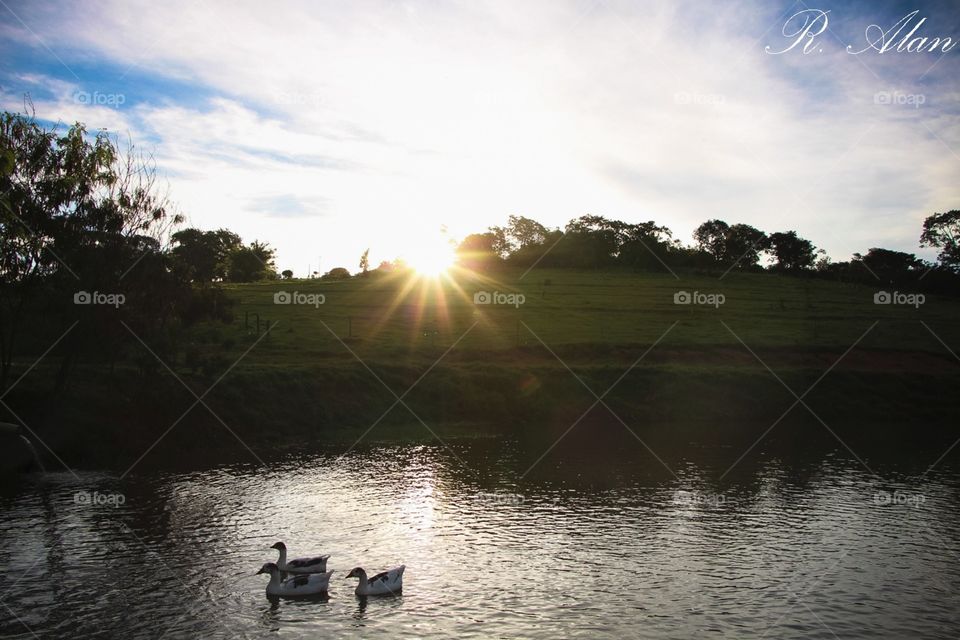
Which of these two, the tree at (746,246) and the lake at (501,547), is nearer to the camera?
the lake at (501,547)

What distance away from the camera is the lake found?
2203cm

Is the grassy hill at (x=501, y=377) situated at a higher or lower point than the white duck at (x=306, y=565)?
higher

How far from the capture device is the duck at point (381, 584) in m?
23.6

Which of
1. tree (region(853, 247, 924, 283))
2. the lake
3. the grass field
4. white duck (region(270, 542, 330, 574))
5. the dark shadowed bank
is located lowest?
the lake

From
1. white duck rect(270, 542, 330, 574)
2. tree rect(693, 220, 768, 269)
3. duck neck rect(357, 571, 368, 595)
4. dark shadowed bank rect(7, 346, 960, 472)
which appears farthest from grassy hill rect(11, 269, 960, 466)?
tree rect(693, 220, 768, 269)

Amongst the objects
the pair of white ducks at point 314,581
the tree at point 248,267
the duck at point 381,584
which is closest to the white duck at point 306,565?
the pair of white ducks at point 314,581

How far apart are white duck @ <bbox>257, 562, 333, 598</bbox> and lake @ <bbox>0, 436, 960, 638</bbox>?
440 millimetres

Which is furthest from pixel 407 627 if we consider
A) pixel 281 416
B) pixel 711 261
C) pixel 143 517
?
pixel 711 261

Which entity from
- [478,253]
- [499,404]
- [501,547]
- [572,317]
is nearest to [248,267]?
[478,253]

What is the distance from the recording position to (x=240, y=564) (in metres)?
26.9

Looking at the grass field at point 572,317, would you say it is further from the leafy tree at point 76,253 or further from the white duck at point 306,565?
the white duck at point 306,565

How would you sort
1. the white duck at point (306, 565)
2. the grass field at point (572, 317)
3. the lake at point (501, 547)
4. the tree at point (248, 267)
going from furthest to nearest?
the tree at point (248, 267) < the grass field at point (572, 317) < the white duck at point (306, 565) < the lake at point (501, 547)

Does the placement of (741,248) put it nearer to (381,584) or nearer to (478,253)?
(478,253)

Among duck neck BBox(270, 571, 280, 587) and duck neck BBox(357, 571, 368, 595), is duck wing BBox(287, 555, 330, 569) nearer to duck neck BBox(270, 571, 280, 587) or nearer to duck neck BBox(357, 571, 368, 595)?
duck neck BBox(270, 571, 280, 587)
